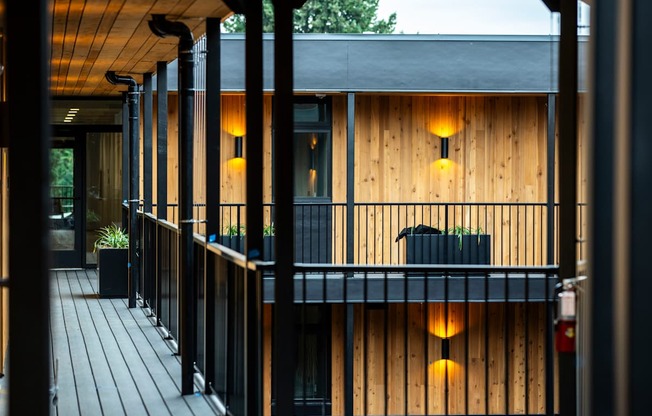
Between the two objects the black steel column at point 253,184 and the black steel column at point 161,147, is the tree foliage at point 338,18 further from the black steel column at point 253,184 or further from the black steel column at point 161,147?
the black steel column at point 253,184

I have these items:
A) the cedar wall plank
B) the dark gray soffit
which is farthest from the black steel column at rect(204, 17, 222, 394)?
the cedar wall plank

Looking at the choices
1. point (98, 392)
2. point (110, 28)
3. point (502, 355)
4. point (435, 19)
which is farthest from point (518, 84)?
point (435, 19)

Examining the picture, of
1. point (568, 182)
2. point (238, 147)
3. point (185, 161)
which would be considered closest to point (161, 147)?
point (185, 161)

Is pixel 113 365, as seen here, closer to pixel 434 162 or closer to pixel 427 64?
pixel 427 64

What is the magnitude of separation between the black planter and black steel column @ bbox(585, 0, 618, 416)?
27.4 feet

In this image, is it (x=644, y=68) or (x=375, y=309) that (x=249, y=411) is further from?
(x=375, y=309)

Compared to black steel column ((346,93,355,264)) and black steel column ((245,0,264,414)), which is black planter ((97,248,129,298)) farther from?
black steel column ((245,0,264,414))

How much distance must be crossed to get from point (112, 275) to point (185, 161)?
15.4 feet

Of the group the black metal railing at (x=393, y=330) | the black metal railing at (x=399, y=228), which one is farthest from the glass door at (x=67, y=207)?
the black metal railing at (x=393, y=330)

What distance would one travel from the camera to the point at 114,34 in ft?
23.4

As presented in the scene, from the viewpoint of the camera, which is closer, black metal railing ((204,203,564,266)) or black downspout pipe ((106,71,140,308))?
black downspout pipe ((106,71,140,308))

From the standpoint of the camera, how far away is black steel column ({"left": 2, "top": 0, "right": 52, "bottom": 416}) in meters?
2.56

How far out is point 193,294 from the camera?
6.43 m

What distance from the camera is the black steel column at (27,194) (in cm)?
256
